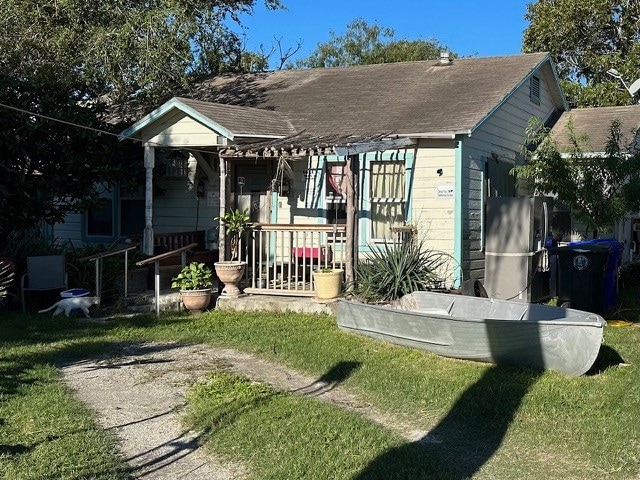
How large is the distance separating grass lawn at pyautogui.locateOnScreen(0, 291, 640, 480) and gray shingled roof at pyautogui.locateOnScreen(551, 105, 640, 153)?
729 cm

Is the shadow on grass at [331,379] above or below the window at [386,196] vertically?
below

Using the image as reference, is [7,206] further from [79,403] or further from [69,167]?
[79,403]

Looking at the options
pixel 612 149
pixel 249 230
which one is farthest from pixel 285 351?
pixel 612 149

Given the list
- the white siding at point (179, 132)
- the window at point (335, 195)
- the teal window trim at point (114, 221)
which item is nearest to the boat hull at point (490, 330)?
the window at point (335, 195)

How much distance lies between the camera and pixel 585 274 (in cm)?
1047

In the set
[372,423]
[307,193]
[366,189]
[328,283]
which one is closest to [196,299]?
[328,283]

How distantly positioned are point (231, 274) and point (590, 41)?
21652 mm

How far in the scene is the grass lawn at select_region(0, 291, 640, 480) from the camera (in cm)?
480

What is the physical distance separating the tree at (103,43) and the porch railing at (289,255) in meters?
5.38

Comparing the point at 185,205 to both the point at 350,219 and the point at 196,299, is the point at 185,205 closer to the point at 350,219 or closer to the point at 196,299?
the point at 196,299

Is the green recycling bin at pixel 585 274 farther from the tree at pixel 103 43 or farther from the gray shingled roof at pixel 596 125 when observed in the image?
the tree at pixel 103 43

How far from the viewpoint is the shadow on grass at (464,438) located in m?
4.73

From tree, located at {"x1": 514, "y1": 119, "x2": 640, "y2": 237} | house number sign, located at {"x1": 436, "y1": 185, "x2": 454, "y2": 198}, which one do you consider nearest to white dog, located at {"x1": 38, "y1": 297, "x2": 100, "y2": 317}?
house number sign, located at {"x1": 436, "y1": 185, "x2": 454, "y2": 198}

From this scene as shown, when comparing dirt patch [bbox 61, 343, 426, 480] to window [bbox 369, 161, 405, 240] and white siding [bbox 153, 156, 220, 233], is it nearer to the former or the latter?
window [bbox 369, 161, 405, 240]
